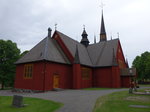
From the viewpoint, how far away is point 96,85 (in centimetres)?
2953

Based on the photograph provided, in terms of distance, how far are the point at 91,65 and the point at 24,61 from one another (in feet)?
45.1

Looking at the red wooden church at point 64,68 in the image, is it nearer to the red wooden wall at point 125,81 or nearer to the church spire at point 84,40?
the red wooden wall at point 125,81

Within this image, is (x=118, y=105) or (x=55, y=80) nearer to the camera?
(x=118, y=105)

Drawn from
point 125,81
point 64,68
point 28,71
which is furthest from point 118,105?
point 125,81

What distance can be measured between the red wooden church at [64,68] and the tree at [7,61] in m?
9.46

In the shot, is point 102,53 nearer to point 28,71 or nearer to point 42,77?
point 42,77

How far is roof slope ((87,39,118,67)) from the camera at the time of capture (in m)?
29.5

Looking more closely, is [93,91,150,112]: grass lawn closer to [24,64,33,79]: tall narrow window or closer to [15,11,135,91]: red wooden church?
[15,11,135,91]: red wooden church

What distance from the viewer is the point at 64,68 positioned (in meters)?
23.8

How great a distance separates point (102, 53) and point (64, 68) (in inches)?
482

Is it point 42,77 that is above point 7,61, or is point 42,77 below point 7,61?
below

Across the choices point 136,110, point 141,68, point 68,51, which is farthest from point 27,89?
point 141,68

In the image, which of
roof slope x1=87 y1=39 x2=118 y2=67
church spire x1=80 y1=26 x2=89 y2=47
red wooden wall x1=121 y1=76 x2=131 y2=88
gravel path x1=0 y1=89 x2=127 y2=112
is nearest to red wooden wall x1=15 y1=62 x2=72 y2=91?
gravel path x1=0 y1=89 x2=127 y2=112

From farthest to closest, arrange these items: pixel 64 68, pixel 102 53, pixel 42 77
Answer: pixel 102 53 → pixel 64 68 → pixel 42 77
